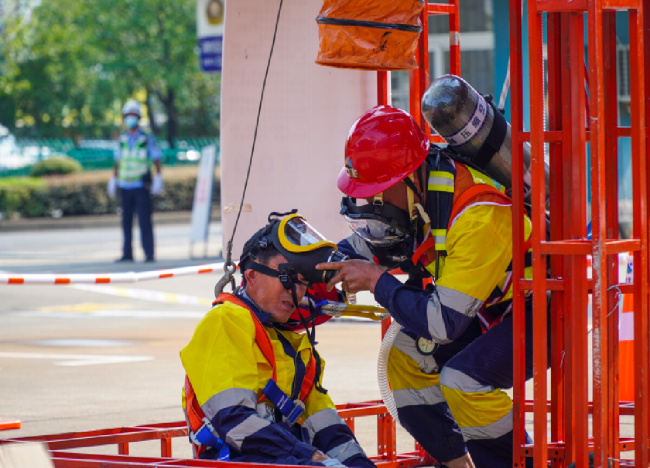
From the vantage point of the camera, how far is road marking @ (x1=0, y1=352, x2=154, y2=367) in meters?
7.59

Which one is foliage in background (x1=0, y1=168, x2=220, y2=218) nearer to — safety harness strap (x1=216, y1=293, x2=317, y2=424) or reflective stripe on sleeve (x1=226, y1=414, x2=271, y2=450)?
safety harness strap (x1=216, y1=293, x2=317, y2=424)

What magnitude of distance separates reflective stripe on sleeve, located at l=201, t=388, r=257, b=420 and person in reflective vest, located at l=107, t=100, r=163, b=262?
33.0 ft

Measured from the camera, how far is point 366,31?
3.63 meters

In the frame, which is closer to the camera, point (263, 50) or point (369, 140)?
point (369, 140)

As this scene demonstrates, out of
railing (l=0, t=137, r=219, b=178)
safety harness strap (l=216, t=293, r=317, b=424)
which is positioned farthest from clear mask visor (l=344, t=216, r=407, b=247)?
railing (l=0, t=137, r=219, b=178)

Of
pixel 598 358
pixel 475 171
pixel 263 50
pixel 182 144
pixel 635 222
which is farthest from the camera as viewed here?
pixel 182 144

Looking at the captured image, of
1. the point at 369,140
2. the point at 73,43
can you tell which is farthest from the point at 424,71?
the point at 73,43

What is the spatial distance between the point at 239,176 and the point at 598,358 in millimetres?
2534

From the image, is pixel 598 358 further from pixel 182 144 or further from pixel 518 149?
pixel 182 144

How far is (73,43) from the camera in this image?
31.8m

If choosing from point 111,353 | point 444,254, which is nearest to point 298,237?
point 444,254

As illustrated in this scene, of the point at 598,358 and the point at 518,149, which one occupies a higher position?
the point at 518,149

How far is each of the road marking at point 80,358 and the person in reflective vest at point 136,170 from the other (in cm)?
524

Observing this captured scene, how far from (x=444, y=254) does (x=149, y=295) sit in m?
8.17
